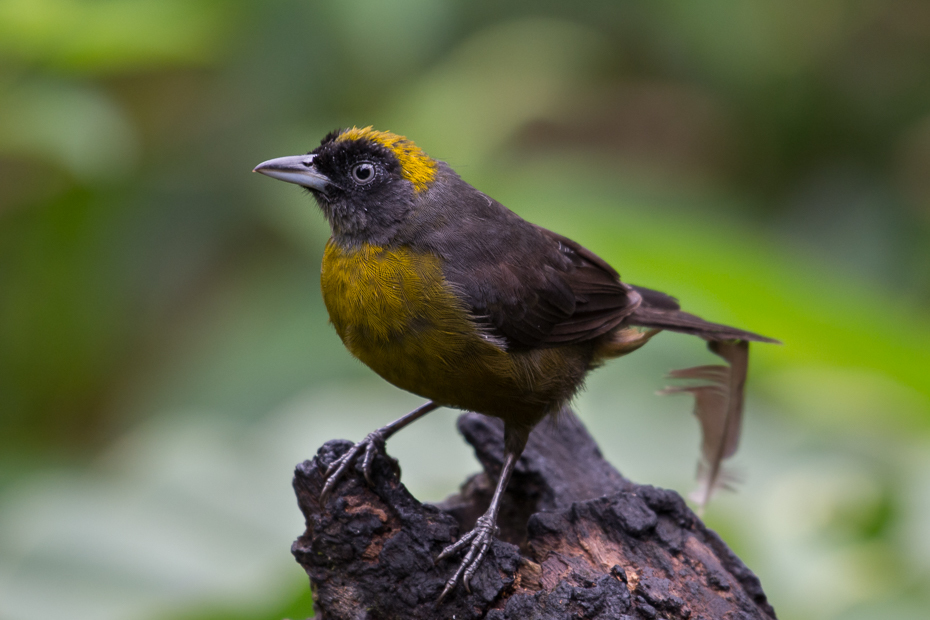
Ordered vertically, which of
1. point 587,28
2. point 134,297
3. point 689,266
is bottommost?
point 689,266

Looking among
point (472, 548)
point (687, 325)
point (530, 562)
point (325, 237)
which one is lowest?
point (530, 562)

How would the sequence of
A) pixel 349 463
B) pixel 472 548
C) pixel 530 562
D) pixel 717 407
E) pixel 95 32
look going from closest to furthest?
1. pixel 530 562
2. pixel 472 548
3. pixel 349 463
4. pixel 717 407
5. pixel 95 32

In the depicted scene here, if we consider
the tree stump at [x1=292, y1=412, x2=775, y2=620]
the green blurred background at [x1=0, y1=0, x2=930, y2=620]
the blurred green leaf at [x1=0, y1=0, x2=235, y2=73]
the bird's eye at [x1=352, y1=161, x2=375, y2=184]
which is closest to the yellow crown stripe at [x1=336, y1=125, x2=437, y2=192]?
the bird's eye at [x1=352, y1=161, x2=375, y2=184]

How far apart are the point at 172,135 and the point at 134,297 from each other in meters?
1.18

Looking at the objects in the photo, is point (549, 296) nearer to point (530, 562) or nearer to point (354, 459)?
point (354, 459)

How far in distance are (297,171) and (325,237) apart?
2532mm

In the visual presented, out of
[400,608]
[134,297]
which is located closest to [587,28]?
[134,297]

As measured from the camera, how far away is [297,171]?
407cm

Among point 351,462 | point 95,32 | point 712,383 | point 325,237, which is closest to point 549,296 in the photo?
point 712,383

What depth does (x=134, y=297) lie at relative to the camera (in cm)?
710

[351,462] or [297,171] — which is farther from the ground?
[297,171]

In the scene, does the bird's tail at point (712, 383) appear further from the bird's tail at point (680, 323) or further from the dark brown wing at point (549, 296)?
the dark brown wing at point (549, 296)

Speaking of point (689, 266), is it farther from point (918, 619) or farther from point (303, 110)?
point (303, 110)

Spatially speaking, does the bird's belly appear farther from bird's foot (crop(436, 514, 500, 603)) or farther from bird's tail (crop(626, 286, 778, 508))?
bird's tail (crop(626, 286, 778, 508))
